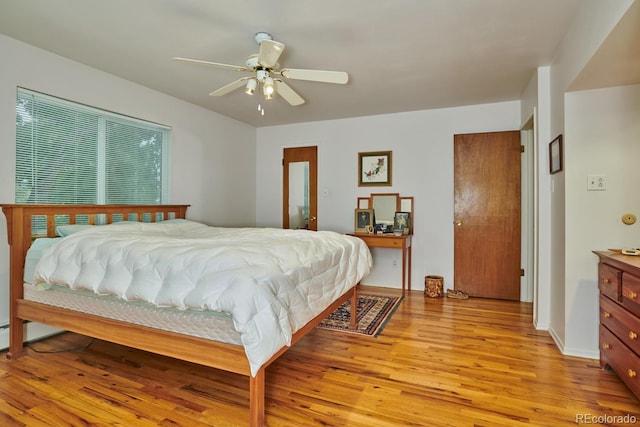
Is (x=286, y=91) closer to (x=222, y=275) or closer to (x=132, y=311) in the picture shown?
(x=222, y=275)

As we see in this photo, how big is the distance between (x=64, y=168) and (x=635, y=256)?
422cm

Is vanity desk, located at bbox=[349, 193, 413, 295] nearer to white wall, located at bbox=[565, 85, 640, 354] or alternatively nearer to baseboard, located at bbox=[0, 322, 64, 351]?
white wall, located at bbox=[565, 85, 640, 354]

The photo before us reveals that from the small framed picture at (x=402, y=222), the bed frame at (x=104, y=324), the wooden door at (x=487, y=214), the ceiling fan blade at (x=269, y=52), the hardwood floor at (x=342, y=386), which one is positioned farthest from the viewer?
the small framed picture at (x=402, y=222)

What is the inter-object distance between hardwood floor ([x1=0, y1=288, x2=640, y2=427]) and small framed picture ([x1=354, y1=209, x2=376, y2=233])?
1.83m

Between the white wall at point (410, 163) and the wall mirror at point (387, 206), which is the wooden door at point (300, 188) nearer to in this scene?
the white wall at point (410, 163)

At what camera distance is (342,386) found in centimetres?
201

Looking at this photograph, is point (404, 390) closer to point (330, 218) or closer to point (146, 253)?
point (146, 253)

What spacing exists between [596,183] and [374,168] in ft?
8.47

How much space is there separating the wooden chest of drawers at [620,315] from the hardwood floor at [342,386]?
0.16 metres

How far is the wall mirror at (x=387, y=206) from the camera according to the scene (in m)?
4.39

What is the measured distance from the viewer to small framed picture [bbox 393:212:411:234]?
4.31 meters

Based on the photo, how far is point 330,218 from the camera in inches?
190

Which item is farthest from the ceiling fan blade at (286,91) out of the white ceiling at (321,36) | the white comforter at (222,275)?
the white comforter at (222,275)

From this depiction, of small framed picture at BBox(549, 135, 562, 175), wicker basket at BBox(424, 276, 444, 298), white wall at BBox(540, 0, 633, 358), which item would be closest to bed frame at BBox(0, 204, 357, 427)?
wicker basket at BBox(424, 276, 444, 298)
